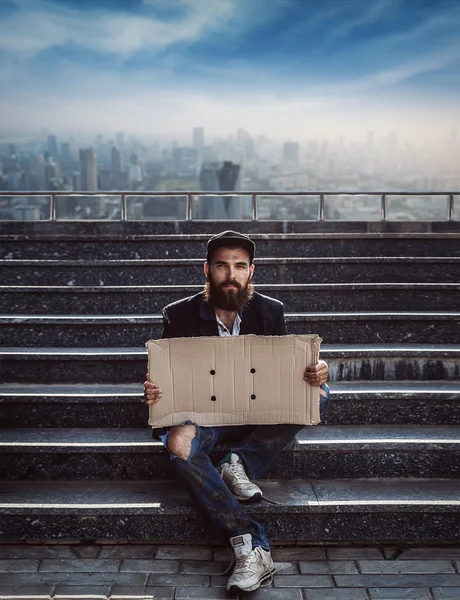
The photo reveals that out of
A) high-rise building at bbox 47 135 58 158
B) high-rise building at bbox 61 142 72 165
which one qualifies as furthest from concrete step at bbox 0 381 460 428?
high-rise building at bbox 47 135 58 158

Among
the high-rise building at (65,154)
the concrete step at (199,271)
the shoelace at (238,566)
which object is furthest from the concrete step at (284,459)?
the high-rise building at (65,154)

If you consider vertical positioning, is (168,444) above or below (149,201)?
below

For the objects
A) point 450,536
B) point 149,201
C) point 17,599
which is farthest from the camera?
point 149,201

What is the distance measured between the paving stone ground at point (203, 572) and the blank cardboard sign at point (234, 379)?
70cm

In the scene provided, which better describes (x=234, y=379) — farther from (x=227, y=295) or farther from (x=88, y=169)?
(x=88, y=169)

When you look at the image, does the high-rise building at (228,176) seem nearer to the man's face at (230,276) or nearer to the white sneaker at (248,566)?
the man's face at (230,276)

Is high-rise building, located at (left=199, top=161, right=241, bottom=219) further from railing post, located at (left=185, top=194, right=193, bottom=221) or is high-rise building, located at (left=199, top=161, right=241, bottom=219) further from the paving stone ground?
the paving stone ground

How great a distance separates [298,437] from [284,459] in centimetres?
18

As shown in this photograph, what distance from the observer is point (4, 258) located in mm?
6355

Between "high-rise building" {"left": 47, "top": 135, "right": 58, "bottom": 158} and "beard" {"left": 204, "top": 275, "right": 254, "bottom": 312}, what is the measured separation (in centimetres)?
692

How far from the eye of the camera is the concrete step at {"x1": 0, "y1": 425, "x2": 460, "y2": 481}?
3.52 meters

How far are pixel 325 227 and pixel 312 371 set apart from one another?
16.8 feet

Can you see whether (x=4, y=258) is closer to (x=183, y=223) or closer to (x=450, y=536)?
(x=183, y=223)

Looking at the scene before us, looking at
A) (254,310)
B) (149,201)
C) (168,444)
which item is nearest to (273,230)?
(149,201)
